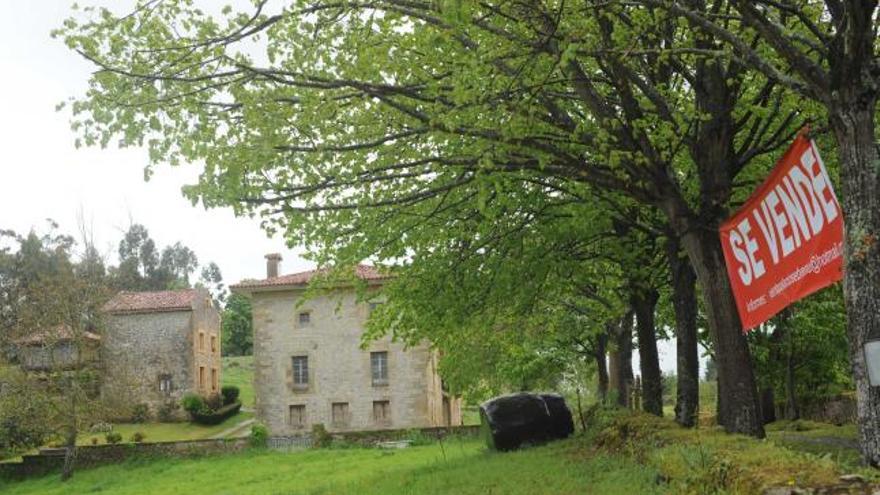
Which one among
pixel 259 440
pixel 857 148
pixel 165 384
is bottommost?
pixel 259 440

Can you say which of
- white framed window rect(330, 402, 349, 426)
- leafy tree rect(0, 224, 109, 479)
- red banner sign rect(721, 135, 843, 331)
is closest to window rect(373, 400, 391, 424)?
white framed window rect(330, 402, 349, 426)

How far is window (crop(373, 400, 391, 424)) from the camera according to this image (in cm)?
4731

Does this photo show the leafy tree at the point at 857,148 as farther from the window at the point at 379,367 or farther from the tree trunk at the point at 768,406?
the window at the point at 379,367

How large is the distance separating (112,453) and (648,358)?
3056cm

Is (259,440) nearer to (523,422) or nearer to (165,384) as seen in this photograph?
(165,384)

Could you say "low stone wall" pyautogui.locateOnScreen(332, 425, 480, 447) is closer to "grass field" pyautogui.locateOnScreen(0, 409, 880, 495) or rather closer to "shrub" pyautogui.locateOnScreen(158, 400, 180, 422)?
"grass field" pyautogui.locateOnScreen(0, 409, 880, 495)

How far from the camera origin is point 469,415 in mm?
70812

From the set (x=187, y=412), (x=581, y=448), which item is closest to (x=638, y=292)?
(x=581, y=448)

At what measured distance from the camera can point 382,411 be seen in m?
47.5

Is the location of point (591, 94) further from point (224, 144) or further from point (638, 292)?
point (638, 292)

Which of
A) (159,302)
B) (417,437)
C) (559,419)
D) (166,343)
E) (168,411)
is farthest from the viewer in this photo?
(159,302)

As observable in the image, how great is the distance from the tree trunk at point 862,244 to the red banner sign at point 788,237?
163mm

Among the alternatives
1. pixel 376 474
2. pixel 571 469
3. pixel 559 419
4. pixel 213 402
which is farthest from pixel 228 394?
pixel 571 469

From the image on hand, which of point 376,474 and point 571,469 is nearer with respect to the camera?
point 571,469
